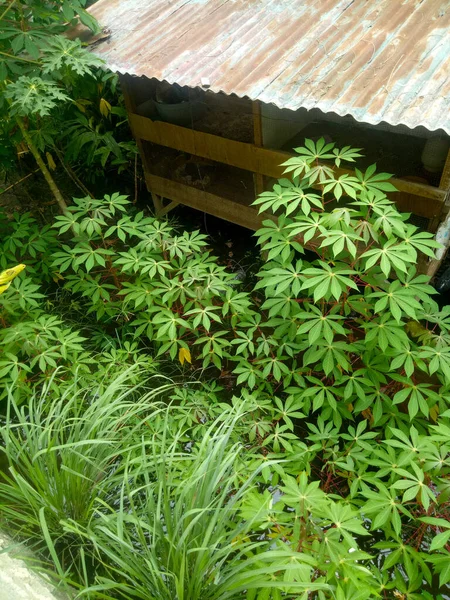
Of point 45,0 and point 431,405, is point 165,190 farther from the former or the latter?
point 431,405

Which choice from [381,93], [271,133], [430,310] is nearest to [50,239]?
[271,133]

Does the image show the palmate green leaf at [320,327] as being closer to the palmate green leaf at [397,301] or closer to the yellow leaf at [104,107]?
the palmate green leaf at [397,301]

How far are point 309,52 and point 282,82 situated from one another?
369 millimetres

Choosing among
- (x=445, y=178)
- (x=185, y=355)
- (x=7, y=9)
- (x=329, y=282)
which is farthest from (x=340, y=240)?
(x=7, y=9)

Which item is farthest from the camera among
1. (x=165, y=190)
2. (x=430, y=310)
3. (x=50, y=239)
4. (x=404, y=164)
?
(x=165, y=190)

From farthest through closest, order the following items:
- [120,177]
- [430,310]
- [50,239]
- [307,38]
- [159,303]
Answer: [120,177] → [50,239] → [159,303] → [307,38] → [430,310]

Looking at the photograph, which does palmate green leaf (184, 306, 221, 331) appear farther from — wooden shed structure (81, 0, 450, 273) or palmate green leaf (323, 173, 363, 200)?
wooden shed structure (81, 0, 450, 273)

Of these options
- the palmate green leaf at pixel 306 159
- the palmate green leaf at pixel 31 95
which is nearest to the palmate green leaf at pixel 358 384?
the palmate green leaf at pixel 306 159

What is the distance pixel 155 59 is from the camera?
11.1 ft

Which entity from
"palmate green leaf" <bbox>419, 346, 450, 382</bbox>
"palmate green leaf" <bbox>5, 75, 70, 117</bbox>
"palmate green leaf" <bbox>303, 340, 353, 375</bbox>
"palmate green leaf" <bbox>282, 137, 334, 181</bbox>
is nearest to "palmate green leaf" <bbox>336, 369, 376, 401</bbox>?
"palmate green leaf" <bbox>303, 340, 353, 375</bbox>

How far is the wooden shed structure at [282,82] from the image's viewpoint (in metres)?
2.63

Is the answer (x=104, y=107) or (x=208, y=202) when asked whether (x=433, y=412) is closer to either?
(x=208, y=202)

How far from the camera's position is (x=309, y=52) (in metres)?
2.98

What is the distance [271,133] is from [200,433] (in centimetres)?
261
